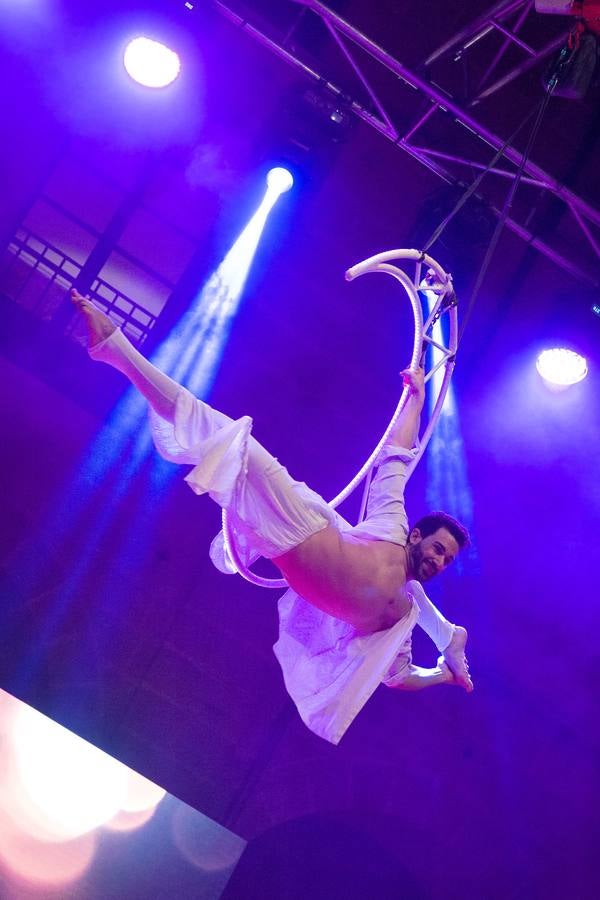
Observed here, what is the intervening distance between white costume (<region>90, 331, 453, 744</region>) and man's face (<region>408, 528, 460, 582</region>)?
0.09m

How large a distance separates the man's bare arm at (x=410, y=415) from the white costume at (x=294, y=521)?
6 cm

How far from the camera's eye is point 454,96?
4926 millimetres

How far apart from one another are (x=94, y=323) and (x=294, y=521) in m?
0.89

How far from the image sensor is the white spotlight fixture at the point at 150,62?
209 inches

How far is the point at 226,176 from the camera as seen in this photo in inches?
224

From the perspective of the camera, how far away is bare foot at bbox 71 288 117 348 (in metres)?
2.51

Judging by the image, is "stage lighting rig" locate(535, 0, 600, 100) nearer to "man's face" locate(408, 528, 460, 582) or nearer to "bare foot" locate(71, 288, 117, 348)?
"man's face" locate(408, 528, 460, 582)

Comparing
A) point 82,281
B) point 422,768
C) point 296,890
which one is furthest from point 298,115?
point 296,890

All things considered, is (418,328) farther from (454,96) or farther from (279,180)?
(279,180)

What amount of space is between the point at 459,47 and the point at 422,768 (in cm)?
438

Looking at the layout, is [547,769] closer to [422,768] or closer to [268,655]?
[422,768]

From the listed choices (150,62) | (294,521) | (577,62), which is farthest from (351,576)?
(150,62)

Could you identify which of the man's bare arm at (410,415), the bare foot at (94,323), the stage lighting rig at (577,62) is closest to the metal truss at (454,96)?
the stage lighting rig at (577,62)

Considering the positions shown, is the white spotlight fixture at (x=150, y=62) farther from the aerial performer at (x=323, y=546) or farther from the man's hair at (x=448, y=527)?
the man's hair at (x=448, y=527)
